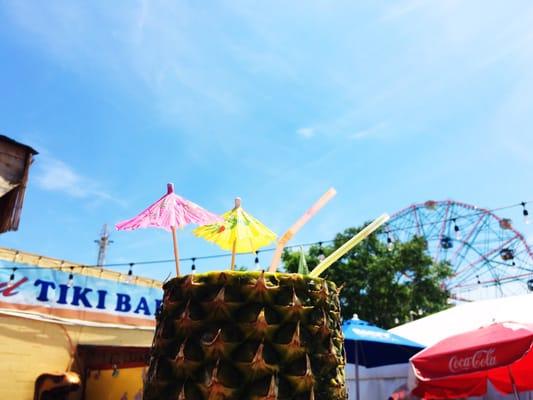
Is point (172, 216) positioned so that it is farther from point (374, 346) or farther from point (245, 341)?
point (374, 346)

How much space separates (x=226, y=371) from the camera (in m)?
1.12

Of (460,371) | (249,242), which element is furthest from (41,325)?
(249,242)

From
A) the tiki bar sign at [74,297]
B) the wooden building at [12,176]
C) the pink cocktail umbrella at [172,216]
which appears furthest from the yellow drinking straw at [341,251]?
the tiki bar sign at [74,297]

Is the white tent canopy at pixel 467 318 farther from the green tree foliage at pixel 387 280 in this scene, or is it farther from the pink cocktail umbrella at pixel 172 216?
the green tree foliage at pixel 387 280

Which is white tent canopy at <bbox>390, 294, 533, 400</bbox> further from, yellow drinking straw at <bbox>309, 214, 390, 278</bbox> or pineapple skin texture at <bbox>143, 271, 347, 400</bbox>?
pineapple skin texture at <bbox>143, 271, 347, 400</bbox>

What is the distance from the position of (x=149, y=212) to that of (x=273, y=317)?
1.53 feet

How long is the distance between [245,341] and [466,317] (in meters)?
7.19

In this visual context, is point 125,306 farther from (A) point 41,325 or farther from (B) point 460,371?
(B) point 460,371

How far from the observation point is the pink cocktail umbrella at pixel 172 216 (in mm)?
1292

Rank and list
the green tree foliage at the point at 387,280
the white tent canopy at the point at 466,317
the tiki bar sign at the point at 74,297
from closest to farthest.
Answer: the white tent canopy at the point at 466,317 < the tiki bar sign at the point at 74,297 < the green tree foliage at the point at 387,280

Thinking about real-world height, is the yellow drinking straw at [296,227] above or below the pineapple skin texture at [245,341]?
above

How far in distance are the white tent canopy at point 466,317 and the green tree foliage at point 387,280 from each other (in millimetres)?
9367

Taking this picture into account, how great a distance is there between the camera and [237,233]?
146 centimetres

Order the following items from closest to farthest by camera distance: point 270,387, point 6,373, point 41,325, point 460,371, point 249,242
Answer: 1. point 270,387
2. point 249,242
3. point 460,371
4. point 6,373
5. point 41,325
